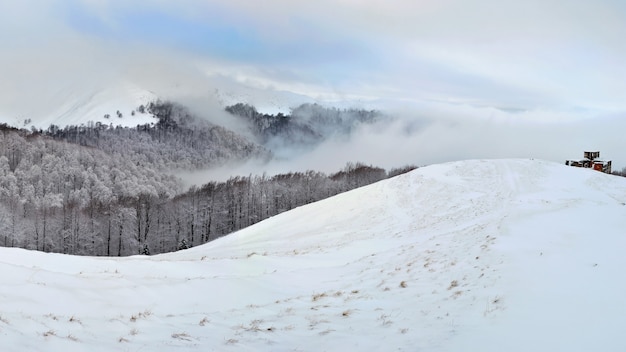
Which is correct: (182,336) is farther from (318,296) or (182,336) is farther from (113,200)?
(113,200)

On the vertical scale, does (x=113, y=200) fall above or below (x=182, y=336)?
below

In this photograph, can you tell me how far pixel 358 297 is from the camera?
1231 centimetres

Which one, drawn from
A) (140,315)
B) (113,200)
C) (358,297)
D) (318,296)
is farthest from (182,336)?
(113,200)

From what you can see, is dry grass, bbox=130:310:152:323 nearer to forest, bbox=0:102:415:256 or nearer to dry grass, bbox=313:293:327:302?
dry grass, bbox=313:293:327:302

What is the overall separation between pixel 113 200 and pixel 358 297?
107 meters

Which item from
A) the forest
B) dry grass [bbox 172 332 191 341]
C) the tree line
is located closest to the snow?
dry grass [bbox 172 332 191 341]

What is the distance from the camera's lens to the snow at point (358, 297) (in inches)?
313

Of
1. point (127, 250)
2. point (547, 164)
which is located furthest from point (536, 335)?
point (127, 250)

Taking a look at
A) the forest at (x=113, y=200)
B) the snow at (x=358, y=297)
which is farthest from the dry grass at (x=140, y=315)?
the forest at (x=113, y=200)

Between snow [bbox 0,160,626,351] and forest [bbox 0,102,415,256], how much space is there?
5811 centimetres

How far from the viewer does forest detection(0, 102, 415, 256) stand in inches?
3177

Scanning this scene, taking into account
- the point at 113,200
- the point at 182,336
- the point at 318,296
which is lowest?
the point at 113,200

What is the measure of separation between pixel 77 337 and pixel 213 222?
94853 mm

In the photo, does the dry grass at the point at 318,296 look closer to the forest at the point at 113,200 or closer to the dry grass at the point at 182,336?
the dry grass at the point at 182,336
